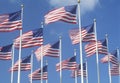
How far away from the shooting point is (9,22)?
42.9m

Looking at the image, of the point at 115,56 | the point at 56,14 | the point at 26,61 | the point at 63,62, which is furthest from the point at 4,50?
the point at 115,56

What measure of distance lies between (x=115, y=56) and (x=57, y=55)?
36.7 feet

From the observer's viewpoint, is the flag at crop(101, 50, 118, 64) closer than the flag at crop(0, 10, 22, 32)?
No

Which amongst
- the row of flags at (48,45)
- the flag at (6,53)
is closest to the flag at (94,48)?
the row of flags at (48,45)

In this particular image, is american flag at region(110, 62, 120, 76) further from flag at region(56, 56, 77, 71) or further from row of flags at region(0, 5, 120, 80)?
flag at region(56, 56, 77, 71)

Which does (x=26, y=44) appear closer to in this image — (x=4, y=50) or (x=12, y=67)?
(x=4, y=50)

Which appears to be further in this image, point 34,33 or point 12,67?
point 12,67

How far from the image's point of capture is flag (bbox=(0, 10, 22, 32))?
1671 inches

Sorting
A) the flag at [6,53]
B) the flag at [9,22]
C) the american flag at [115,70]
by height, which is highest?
the flag at [9,22]

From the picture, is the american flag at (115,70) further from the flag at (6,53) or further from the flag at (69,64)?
the flag at (6,53)

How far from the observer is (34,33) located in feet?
152

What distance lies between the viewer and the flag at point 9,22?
1671 inches

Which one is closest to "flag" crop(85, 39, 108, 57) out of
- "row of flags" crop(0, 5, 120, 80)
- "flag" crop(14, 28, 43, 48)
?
"row of flags" crop(0, 5, 120, 80)

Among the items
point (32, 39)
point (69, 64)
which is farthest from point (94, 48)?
point (32, 39)
